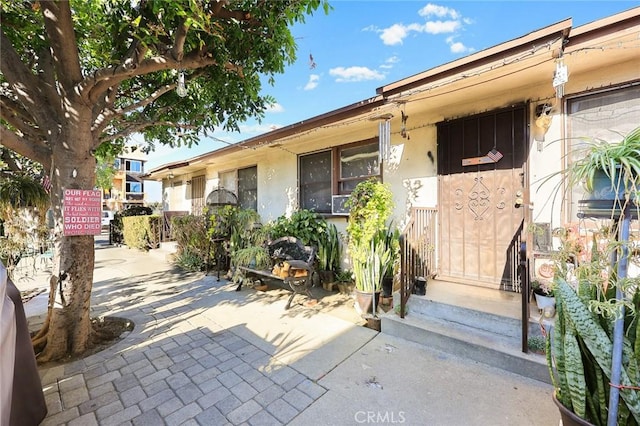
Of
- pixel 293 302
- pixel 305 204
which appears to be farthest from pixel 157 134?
pixel 293 302

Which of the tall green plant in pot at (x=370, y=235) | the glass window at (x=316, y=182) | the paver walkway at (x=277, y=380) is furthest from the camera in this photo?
the glass window at (x=316, y=182)

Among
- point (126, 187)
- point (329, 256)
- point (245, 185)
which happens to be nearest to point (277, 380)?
point (329, 256)

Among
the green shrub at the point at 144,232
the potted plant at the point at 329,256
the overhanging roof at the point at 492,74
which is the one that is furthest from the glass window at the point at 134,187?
the potted plant at the point at 329,256

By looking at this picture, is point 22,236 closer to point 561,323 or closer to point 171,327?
point 171,327

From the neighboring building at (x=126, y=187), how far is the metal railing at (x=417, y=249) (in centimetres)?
3209

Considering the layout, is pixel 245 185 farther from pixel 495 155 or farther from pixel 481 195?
pixel 495 155

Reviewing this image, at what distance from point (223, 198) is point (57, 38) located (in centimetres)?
517

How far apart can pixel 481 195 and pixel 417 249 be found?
120 cm

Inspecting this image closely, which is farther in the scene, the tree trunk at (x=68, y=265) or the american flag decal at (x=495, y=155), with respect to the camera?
the american flag decal at (x=495, y=155)

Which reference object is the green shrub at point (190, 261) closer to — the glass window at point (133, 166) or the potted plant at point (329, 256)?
the potted plant at point (329, 256)

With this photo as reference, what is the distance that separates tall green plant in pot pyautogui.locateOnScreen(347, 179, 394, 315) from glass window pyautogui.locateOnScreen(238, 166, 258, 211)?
4.31 m

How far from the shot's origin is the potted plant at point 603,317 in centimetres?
128

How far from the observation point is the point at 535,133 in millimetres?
3439

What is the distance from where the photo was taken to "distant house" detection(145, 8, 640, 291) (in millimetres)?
2791
